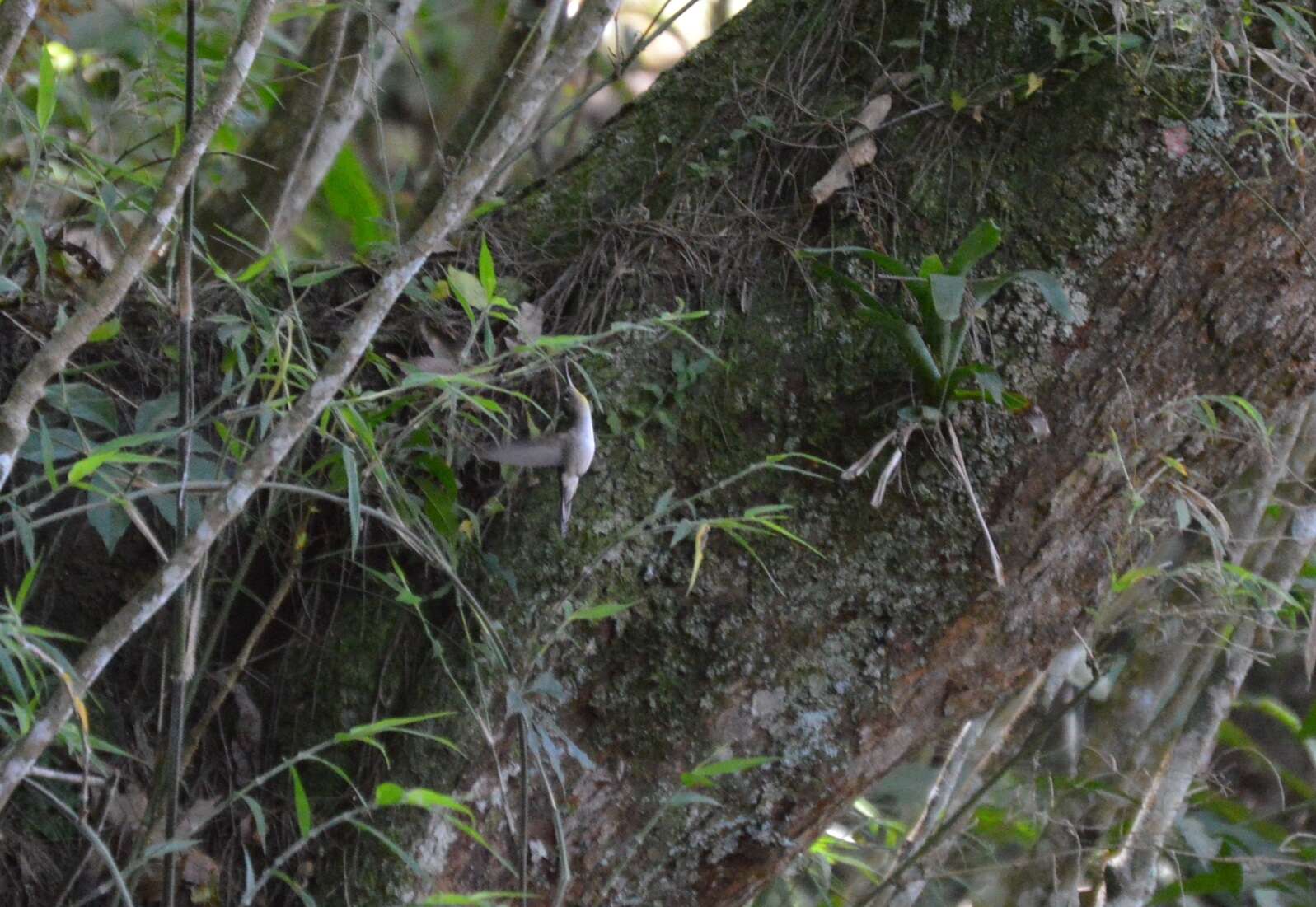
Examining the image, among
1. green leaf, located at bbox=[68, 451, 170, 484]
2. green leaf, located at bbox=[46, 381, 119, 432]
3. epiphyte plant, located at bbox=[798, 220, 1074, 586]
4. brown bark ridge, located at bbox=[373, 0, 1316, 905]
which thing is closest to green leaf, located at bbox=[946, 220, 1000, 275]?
epiphyte plant, located at bbox=[798, 220, 1074, 586]

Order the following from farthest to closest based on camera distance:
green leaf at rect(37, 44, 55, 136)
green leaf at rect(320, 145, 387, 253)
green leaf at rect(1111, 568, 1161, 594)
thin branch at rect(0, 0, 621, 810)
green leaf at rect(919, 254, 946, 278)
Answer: green leaf at rect(320, 145, 387, 253)
green leaf at rect(1111, 568, 1161, 594)
green leaf at rect(919, 254, 946, 278)
green leaf at rect(37, 44, 55, 136)
thin branch at rect(0, 0, 621, 810)

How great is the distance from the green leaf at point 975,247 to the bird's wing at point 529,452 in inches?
20.4

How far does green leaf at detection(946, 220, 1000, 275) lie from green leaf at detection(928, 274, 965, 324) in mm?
39

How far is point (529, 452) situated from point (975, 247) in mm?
580

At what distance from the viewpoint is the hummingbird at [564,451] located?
4.45 ft

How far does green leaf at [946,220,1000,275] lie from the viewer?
4.35ft

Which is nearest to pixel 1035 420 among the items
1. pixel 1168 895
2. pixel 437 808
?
pixel 437 808

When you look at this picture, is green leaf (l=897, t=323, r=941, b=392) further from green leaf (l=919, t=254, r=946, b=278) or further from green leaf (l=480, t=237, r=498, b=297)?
green leaf (l=480, t=237, r=498, b=297)

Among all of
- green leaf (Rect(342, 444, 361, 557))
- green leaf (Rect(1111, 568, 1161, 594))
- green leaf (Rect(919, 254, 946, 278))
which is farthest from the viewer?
green leaf (Rect(1111, 568, 1161, 594))

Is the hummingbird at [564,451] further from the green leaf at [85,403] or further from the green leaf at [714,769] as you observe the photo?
A: the green leaf at [85,403]

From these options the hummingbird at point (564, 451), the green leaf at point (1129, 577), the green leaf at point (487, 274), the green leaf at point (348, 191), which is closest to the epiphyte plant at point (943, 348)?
the green leaf at point (1129, 577)

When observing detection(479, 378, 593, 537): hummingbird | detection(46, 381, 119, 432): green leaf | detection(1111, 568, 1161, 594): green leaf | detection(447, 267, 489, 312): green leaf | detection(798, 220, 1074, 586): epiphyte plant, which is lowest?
detection(1111, 568, 1161, 594): green leaf

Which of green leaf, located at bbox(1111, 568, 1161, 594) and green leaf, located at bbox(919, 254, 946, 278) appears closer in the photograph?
green leaf, located at bbox(919, 254, 946, 278)

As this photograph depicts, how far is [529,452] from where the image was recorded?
1356mm
